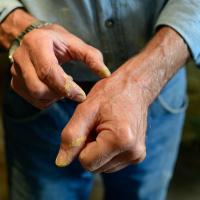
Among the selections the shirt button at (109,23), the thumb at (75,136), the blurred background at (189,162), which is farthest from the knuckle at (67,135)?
the blurred background at (189,162)

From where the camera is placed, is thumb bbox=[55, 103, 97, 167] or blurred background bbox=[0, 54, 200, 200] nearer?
thumb bbox=[55, 103, 97, 167]

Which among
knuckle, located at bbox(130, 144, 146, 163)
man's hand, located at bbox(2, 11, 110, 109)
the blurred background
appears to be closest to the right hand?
man's hand, located at bbox(2, 11, 110, 109)

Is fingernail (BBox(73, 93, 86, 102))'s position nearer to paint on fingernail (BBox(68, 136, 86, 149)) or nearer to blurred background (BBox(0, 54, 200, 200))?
paint on fingernail (BBox(68, 136, 86, 149))

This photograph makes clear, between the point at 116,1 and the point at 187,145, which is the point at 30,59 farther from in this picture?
the point at 187,145

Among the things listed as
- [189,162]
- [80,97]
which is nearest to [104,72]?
[80,97]

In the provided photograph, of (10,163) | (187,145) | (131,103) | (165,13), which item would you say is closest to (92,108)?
(131,103)

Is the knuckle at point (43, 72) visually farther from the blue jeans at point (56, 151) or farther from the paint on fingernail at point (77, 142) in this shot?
the blue jeans at point (56, 151)

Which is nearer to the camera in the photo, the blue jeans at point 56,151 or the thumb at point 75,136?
the thumb at point 75,136
